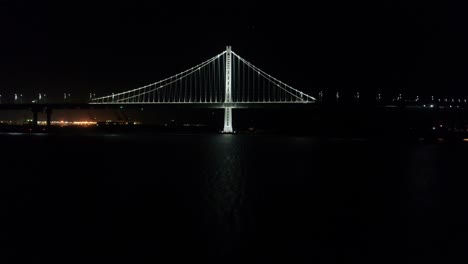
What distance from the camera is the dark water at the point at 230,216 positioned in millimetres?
7344

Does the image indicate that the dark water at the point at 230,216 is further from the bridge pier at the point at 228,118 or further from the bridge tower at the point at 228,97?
the bridge pier at the point at 228,118

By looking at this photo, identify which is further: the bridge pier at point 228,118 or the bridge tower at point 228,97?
the bridge pier at point 228,118

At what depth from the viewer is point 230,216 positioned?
31.5 ft

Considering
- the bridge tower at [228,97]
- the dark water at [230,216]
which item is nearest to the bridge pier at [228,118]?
the bridge tower at [228,97]

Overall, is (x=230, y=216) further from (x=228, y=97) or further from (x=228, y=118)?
(x=228, y=118)

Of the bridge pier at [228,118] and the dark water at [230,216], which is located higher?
the bridge pier at [228,118]

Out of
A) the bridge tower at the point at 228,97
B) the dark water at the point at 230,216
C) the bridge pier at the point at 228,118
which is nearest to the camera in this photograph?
the dark water at the point at 230,216

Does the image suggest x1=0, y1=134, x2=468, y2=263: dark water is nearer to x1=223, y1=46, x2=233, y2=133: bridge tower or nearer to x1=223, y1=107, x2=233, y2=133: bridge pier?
x1=223, y1=46, x2=233, y2=133: bridge tower

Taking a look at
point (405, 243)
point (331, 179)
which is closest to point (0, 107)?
point (331, 179)

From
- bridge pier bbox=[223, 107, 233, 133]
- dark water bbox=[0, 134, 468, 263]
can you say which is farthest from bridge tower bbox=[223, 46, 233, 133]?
dark water bbox=[0, 134, 468, 263]

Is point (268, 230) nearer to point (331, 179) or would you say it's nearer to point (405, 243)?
point (405, 243)

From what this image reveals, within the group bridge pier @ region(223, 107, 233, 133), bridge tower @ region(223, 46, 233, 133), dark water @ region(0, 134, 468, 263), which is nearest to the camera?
dark water @ region(0, 134, 468, 263)

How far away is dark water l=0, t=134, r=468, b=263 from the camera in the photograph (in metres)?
7.34

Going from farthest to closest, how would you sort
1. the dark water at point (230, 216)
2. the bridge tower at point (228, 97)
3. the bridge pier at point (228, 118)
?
the bridge pier at point (228, 118) < the bridge tower at point (228, 97) < the dark water at point (230, 216)
